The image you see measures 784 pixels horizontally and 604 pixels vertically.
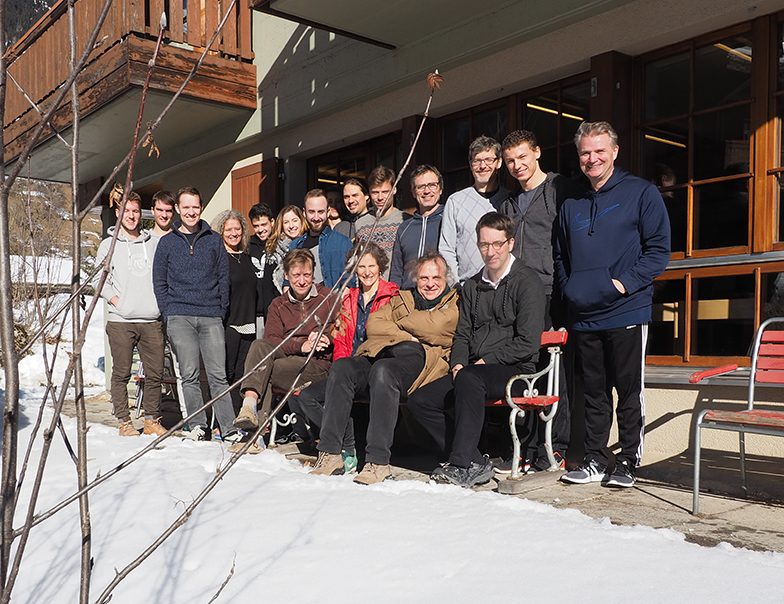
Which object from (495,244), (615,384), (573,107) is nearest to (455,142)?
(573,107)

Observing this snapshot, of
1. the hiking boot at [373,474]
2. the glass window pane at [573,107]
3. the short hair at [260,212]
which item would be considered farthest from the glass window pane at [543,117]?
the hiking boot at [373,474]

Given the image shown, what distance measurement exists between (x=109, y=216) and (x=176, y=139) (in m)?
2.65

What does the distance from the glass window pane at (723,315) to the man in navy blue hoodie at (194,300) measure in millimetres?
3179

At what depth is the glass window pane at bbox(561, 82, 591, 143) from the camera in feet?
16.8

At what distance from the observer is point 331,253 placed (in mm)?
5535

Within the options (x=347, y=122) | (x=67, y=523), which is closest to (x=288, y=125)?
(x=347, y=122)

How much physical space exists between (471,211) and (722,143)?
4.92 ft

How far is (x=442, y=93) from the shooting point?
232 inches

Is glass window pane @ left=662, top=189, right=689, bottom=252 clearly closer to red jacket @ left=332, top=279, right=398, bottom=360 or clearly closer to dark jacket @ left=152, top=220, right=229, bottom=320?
red jacket @ left=332, top=279, right=398, bottom=360

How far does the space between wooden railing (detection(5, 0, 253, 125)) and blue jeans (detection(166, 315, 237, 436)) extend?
2.72m

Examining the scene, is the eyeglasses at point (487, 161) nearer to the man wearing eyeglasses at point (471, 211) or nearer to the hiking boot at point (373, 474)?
the man wearing eyeglasses at point (471, 211)

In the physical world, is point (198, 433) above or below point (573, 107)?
below

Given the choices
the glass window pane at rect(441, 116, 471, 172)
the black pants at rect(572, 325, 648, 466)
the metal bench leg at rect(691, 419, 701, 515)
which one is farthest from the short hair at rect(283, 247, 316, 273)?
the metal bench leg at rect(691, 419, 701, 515)

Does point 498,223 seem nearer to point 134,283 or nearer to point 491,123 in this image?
point 491,123
